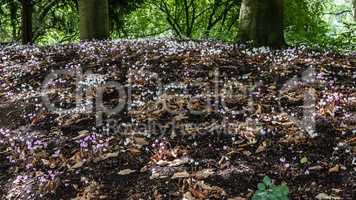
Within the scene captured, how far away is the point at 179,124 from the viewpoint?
5.76 m

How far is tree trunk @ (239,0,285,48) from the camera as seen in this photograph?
8.43 m

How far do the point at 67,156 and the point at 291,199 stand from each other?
8.32 ft

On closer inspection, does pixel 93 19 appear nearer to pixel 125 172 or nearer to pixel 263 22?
pixel 263 22

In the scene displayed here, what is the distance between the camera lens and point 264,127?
5523mm

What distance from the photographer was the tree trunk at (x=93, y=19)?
10148mm

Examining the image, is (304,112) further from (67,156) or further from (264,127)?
(67,156)

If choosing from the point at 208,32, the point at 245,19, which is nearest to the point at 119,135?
the point at 245,19

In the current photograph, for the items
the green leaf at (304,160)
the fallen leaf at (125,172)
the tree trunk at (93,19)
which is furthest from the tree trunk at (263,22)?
the fallen leaf at (125,172)

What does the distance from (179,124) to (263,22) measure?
3488mm

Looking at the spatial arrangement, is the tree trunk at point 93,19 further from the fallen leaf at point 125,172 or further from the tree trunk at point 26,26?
the fallen leaf at point 125,172

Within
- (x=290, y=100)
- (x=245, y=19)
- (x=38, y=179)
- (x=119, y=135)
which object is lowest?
(x=38, y=179)

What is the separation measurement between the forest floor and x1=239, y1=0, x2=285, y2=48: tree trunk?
463mm

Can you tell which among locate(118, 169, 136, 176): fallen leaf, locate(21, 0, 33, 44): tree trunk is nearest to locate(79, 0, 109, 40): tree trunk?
locate(21, 0, 33, 44): tree trunk

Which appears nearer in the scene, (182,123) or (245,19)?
(182,123)
